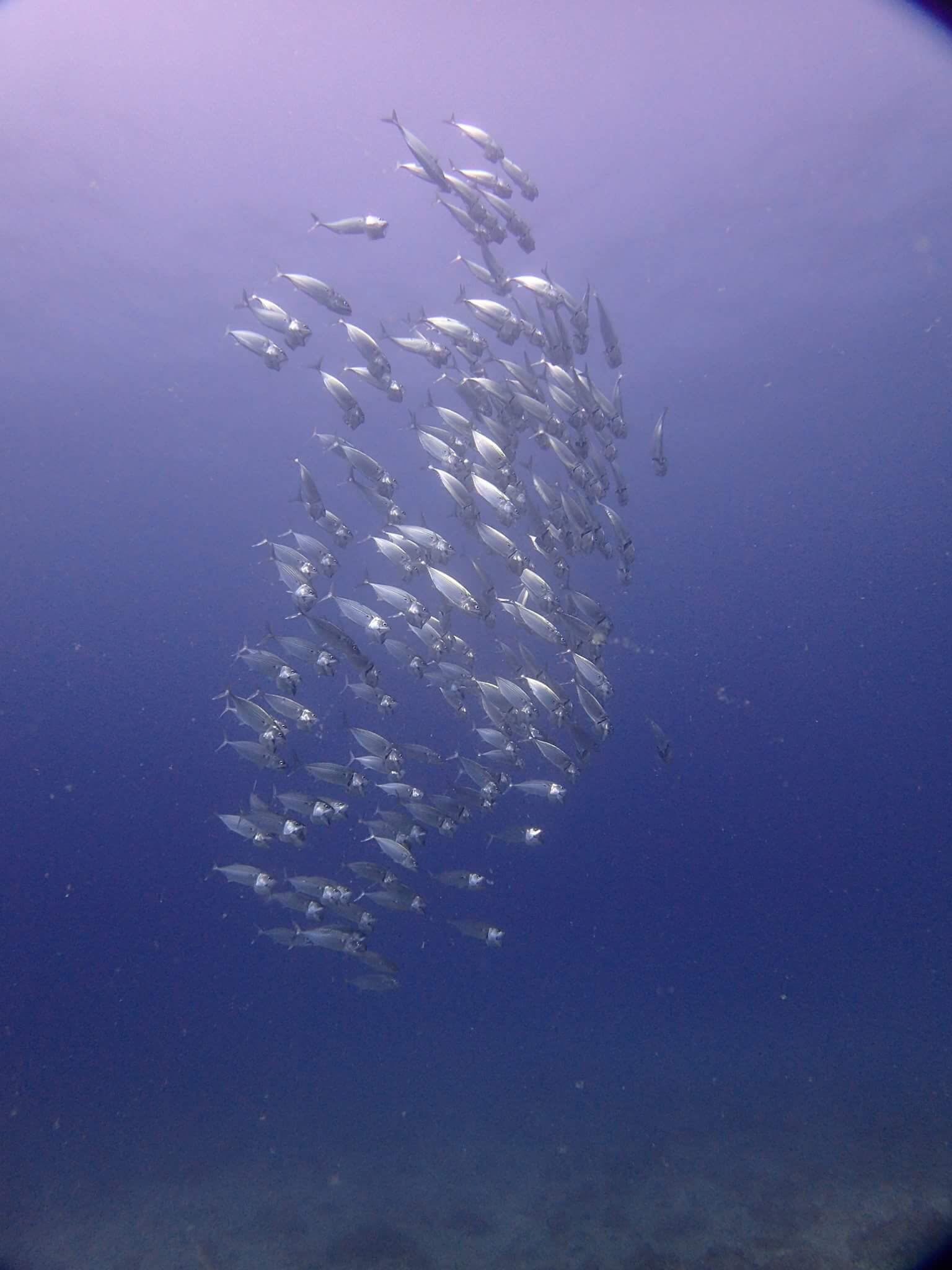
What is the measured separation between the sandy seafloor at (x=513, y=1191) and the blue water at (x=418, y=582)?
13 cm

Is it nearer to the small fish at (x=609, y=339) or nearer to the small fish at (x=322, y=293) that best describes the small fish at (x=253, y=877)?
the small fish at (x=322, y=293)

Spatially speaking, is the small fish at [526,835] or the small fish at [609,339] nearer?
the small fish at [526,835]

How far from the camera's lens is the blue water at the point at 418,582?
13438mm

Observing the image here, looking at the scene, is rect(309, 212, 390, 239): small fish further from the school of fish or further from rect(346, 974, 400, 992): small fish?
rect(346, 974, 400, 992): small fish

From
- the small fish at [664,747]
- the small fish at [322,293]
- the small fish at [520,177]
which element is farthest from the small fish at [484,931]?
the small fish at [520,177]

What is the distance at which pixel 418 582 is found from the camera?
21812 mm

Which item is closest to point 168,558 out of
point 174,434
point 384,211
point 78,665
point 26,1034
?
point 174,434

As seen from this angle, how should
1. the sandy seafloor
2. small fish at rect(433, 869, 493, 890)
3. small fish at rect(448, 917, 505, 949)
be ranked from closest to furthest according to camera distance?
small fish at rect(433, 869, 493, 890), small fish at rect(448, 917, 505, 949), the sandy seafloor

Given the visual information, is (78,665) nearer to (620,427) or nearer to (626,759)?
(626,759)

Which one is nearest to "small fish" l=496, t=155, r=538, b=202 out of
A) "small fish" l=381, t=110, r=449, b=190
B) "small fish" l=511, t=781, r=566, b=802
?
"small fish" l=381, t=110, r=449, b=190

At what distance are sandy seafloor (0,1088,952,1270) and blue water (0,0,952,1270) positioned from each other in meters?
0.13

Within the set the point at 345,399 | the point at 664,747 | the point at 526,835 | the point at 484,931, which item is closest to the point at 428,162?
the point at 345,399

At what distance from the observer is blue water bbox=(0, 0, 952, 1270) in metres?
13.4

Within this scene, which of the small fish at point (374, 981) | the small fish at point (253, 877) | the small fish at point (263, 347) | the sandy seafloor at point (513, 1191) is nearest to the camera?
the small fish at point (253, 877)
